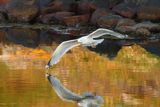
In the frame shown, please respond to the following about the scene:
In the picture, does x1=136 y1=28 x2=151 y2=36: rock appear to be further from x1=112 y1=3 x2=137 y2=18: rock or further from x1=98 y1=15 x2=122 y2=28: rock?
x1=112 y1=3 x2=137 y2=18: rock

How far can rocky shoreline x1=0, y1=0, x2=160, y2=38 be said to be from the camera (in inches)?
1057

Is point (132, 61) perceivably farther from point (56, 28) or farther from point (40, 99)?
point (56, 28)

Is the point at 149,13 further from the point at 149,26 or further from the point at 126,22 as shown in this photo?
the point at 149,26

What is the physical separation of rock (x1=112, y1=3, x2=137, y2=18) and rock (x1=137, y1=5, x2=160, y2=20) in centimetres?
38

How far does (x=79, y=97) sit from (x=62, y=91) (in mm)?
751

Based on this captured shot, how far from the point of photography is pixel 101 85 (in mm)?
13352

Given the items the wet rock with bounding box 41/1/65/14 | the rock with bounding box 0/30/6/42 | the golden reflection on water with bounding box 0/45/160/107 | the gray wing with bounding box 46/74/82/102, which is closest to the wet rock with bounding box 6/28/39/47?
the rock with bounding box 0/30/6/42

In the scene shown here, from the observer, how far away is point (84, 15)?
29.6 m

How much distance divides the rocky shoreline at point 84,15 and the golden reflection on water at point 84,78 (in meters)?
6.79

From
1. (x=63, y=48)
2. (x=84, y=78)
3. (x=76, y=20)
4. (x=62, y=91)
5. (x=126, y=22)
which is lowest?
(x=62, y=91)

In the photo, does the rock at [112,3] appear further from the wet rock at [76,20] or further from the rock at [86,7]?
the wet rock at [76,20]

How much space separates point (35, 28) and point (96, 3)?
3305 mm

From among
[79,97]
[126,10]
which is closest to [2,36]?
[126,10]

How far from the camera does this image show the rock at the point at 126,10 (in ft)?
92.8
